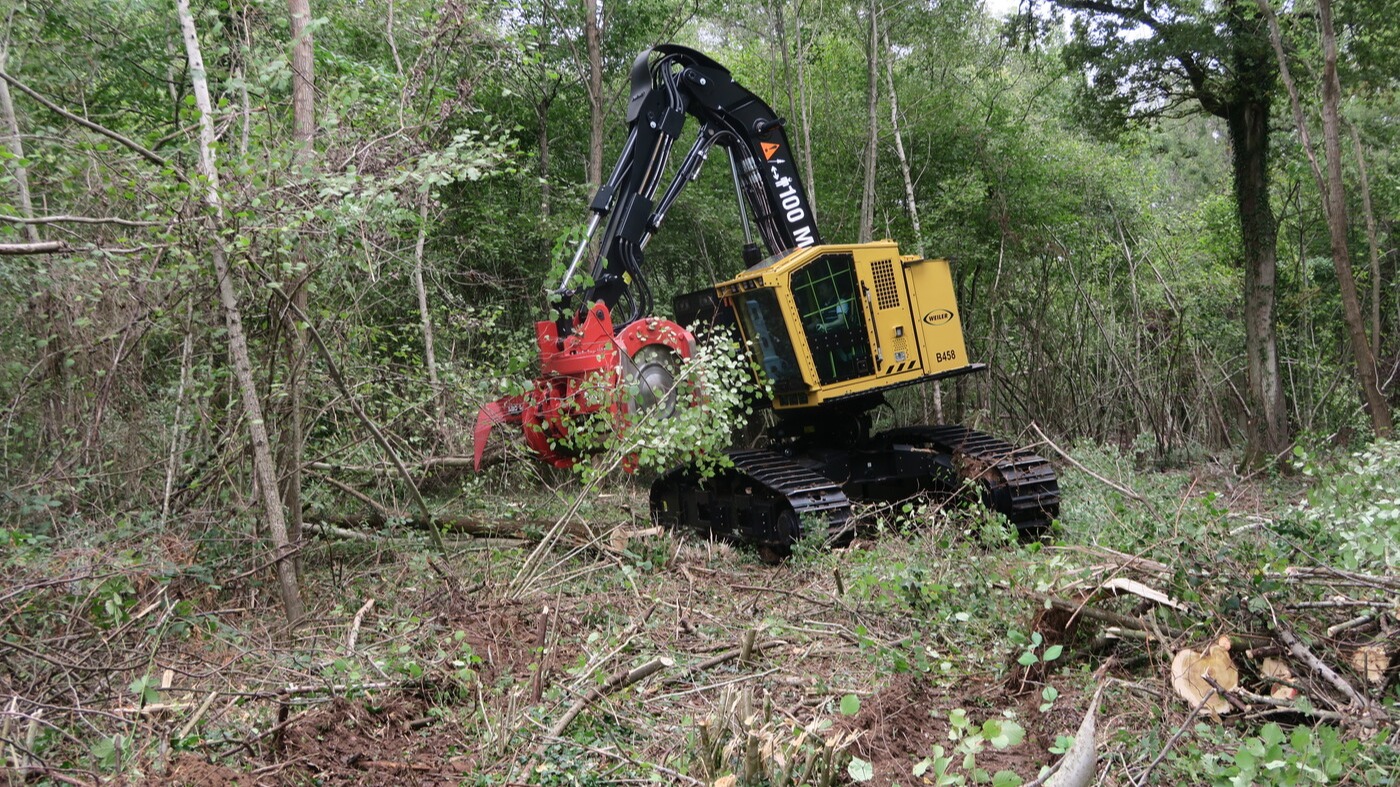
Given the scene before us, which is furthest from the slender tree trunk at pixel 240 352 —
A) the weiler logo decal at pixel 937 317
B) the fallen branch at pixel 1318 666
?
the weiler logo decal at pixel 937 317

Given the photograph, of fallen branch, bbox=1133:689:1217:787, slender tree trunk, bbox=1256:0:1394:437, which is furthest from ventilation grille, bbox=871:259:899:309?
fallen branch, bbox=1133:689:1217:787

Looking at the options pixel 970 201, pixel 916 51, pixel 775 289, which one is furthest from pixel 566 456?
pixel 916 51

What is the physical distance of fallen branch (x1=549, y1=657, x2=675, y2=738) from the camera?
13.0 ft

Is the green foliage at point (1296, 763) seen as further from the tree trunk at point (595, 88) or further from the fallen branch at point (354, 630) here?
the tree trunk at point (595, 88)

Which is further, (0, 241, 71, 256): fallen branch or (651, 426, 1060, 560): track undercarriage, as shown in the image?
(651, 426, 1060, 560): track undercarriage

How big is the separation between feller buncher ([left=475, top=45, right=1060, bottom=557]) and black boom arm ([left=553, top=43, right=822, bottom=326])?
0.5 inches

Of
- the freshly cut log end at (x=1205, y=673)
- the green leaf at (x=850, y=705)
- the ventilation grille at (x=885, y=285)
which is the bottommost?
the freshly cut log end at (x=1205, y=673)

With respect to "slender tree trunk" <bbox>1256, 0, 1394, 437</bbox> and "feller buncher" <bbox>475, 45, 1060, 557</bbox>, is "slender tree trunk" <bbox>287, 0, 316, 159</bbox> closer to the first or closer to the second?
"feller buncher" <bbox>475, 45, 1060, 557</bbox>

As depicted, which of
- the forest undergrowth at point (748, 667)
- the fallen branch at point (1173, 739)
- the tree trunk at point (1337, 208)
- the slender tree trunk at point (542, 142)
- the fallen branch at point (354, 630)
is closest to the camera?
the fallen branch at point (1173, 739)

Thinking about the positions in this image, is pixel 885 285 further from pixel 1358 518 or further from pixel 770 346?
pixel 1358 518

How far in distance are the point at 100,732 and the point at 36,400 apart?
11.0 feet

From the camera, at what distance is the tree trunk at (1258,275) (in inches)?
431

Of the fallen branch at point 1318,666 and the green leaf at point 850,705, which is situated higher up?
the green leaf at point 850,705

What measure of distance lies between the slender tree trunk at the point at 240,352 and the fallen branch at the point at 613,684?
186cm
